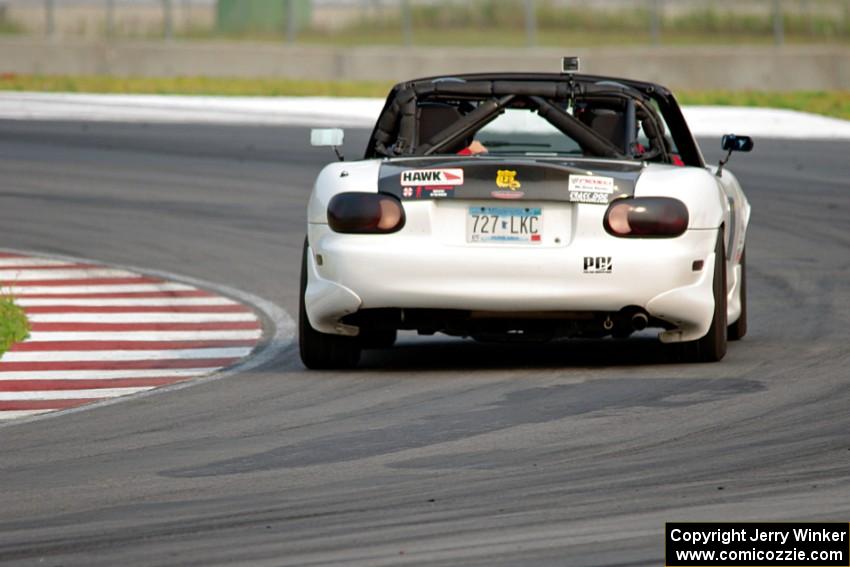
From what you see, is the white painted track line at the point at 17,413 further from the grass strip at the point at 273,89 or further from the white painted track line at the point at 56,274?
the grass strip at the point at 273,89

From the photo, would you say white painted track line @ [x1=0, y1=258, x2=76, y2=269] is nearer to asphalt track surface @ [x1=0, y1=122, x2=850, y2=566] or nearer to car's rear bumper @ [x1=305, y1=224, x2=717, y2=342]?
asphalt track surface @ [x1=0, y1=122, x2=850, y2=566]

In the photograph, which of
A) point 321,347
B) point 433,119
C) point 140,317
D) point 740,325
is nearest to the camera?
point 321,347

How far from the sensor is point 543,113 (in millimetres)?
10359

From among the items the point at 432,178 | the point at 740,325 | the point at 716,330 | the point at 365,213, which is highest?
the point at 432,178

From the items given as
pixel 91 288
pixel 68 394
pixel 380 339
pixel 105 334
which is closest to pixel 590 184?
pixel 380 339

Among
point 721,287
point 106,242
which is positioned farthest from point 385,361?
point 106,242

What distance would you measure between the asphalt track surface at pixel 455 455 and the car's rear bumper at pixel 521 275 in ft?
1.17

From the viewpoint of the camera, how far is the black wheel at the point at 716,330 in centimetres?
980

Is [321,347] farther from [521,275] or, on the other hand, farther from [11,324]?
[11,324]

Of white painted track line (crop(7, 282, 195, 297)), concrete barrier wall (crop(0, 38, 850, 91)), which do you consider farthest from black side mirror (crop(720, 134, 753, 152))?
concrete barrier wall (crop(0, 38, 850, 91))

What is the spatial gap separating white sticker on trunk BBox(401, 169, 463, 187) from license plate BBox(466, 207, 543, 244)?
18 cm

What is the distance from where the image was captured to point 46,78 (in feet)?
111

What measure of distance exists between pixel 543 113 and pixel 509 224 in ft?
3.33

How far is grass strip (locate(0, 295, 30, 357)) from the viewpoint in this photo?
1145 cm
